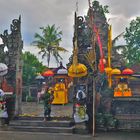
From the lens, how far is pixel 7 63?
1792 cm

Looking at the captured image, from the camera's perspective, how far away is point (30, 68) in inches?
1815

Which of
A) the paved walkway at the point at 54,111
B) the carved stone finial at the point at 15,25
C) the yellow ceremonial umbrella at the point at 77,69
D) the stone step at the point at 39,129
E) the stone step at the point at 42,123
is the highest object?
the carved stone finial at the point at 15,25

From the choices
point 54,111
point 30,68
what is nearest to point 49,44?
point 30,68

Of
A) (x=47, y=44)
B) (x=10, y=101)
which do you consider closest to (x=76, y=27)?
(x=10, y=101)

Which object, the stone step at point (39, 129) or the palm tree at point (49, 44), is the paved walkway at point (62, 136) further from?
the palm tree at point (49, 44)

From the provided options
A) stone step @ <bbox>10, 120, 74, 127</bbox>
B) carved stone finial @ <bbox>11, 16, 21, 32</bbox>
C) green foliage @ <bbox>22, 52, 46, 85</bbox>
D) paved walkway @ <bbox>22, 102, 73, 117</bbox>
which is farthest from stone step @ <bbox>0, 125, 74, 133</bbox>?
green foliage @ <bbox>22, 52, 46, 85</bbox>

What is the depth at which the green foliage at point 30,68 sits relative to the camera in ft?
143

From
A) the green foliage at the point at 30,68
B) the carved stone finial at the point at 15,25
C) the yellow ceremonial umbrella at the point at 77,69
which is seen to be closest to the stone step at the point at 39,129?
the yellow ceremonial umbrella at the point at 77,69

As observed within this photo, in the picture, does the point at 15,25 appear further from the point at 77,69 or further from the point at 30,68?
the point at 30,68

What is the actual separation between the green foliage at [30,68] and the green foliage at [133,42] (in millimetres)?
14288

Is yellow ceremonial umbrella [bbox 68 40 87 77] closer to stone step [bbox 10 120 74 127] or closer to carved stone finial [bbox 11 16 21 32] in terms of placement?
stone step [bbox 10 120 74 127]

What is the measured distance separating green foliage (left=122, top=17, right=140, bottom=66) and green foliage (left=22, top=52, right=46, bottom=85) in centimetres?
1429

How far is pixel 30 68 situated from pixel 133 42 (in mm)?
18804

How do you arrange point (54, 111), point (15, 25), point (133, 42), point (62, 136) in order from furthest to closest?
point (133, 42), point (54, 111), point (15, 25), point (62, 136)
